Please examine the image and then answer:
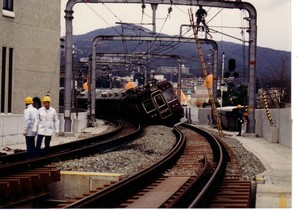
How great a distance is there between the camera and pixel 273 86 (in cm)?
5534

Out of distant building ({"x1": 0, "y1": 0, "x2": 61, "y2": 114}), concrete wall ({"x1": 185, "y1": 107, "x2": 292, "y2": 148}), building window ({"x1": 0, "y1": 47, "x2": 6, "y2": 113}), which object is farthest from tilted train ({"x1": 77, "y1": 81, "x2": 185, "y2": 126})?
building window ({"x1": 0, "y1": 47, "x2": 6, "y2": 113})

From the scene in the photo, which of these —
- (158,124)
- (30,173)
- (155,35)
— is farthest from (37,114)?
(158,124)

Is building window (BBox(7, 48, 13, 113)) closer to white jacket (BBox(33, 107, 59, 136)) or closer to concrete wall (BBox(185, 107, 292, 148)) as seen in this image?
concrete wall (BBox(185, 107, 292, 148))

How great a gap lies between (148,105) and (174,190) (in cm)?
2481

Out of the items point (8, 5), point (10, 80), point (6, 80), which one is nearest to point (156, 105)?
point (10, 80)

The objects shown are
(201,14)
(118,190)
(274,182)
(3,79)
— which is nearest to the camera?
(118,190)

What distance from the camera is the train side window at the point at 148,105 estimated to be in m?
35.9

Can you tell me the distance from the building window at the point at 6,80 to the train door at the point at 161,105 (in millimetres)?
11611

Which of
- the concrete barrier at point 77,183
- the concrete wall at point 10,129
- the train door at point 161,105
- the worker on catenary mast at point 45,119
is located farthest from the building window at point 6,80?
the concrete barrier at point 77,183

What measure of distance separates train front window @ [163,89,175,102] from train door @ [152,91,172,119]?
0.84ft

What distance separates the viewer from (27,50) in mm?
26906

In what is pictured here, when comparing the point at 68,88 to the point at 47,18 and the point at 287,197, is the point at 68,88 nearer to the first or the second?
the point at 47,18

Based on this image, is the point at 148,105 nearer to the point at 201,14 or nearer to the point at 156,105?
the point at 156,105

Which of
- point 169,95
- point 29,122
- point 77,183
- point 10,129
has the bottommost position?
point 77,183
